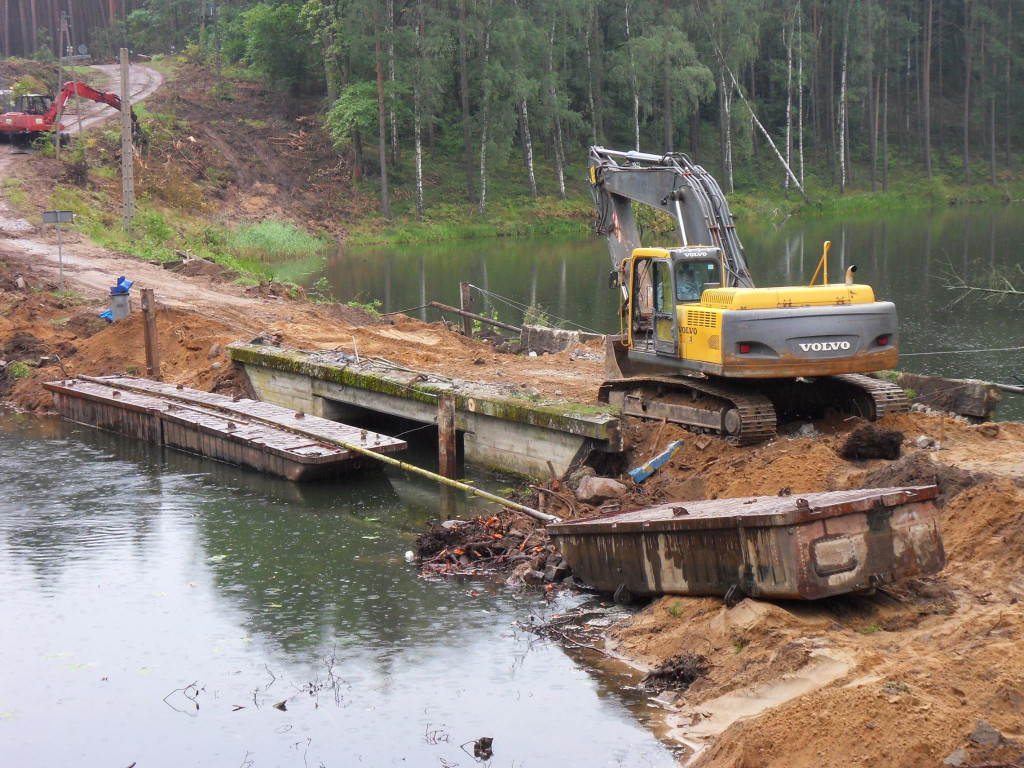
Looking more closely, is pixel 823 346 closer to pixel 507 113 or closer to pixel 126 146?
pixel 126 146

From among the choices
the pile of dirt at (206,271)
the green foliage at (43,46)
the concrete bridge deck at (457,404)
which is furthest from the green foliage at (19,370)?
the green foliage at (43,46)

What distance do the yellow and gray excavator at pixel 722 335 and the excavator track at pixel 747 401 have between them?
15mm

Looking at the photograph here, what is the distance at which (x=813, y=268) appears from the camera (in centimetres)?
3616

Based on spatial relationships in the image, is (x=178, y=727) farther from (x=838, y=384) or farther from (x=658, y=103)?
(x=658, y=103)

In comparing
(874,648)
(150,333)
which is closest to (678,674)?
(874,648)

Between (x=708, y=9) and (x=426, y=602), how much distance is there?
50.2 m

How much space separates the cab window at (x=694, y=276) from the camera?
14.5 metres

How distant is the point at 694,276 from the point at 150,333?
40.8 feet

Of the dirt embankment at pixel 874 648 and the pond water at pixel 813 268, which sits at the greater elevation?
the pond water at pixel 813 268

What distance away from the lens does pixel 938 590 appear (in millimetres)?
9570

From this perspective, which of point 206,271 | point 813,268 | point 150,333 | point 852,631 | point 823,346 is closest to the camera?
point 852,631

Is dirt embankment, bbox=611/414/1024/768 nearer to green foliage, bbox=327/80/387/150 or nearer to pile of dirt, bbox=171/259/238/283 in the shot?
pile of dirt, bbox=171/259/238/283

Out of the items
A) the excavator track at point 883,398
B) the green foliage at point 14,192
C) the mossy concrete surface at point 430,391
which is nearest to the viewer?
the excavator track at point 883,398

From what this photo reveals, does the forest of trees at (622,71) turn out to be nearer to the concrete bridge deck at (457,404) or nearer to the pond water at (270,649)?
the concrete bridge deck at (457,404)
